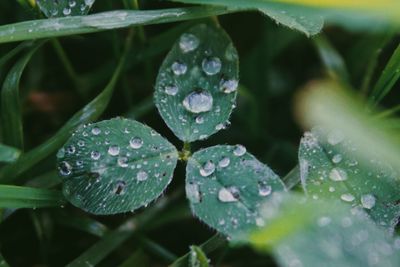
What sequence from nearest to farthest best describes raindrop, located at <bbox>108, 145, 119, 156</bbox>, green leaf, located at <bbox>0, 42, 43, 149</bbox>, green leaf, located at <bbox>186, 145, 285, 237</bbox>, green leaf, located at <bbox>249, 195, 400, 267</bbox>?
green leaf, located at <bbox>249, 195, 400, 267</bbox> < green leaf, located at <bbox>186, 145, 285, 237</bbox> < raindrop, located at <bbox>108, 145, 119, 156</bbox> < green leaf, located at <bbox>0, 42, 43, 149</bbox>

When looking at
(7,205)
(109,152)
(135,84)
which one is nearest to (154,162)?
(109,152)

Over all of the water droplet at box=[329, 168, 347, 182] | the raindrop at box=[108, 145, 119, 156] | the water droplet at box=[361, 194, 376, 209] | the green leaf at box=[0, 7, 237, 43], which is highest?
the green leaf at box=[0, 7, 237, 43]

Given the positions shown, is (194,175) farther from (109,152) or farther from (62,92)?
(62,92)

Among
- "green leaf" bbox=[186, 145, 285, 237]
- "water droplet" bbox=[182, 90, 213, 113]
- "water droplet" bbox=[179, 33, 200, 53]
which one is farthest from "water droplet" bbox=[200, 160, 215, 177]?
"water droplet" bbox=[179, 33, 200, 53]

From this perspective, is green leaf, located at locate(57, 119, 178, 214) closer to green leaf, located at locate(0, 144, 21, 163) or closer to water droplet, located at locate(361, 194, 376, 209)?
green leaf, located at locate(0, 144, 21, 163)

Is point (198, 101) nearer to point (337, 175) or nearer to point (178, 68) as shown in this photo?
point (178, 68)

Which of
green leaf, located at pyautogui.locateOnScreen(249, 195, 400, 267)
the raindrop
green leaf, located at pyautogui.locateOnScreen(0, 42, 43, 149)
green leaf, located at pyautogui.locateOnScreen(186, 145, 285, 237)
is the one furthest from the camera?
green leaf, located at pyautogui.locateOnScreen(0, 42, 43, 149)

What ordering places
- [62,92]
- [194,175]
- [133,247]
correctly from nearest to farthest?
1. [194,175]
2. [133,247]
3. [62,92]

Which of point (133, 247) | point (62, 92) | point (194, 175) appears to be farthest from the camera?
point (62, 92)
